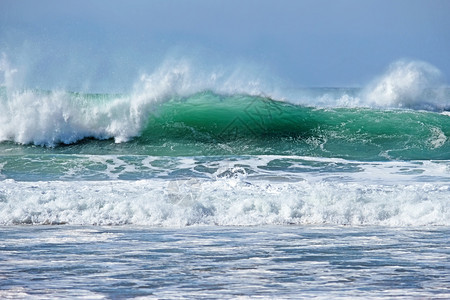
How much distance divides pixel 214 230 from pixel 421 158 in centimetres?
920

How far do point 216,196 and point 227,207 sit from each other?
22.4 inches

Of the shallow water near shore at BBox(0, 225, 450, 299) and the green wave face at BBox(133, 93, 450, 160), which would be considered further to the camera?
the green wave face at BBox(133, 93, 450, 160)

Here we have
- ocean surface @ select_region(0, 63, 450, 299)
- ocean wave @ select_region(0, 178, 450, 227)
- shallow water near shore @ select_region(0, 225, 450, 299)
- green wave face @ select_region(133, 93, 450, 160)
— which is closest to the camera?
shallow water near shore @ select_region(0, 225, 450, 299)

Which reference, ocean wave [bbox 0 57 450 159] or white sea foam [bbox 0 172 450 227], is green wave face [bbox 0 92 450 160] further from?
white sea foam [bbox 0 172 450 227]

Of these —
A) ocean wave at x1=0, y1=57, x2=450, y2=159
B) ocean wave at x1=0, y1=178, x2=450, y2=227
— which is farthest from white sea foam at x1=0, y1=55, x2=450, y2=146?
ocean wave at x1=0, y1=178, x2=450, y2=227

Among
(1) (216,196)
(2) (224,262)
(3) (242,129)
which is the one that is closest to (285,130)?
(3) (242,129)

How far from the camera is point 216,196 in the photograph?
941 cm

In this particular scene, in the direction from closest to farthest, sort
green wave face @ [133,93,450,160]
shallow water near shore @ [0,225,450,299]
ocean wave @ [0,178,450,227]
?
shallow water near shore @ [0,225,450,299]
ocean wave @ [0,178,450,227]
green wave face @ [133,93,450,160]

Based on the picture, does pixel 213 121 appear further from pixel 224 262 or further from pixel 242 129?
pixel 224 262

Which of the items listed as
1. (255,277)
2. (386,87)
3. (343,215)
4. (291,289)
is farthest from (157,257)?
(386,87)

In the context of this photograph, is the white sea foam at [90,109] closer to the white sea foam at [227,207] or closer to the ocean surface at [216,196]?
the ocean surface at [216,196]

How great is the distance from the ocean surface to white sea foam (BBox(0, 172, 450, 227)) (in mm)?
26

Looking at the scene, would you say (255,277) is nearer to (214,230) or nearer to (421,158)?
(214,230)

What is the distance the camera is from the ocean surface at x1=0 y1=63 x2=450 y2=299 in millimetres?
5125
